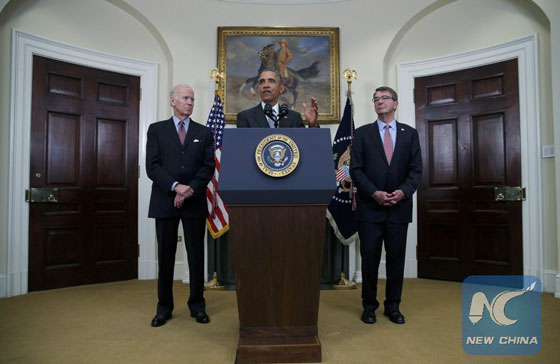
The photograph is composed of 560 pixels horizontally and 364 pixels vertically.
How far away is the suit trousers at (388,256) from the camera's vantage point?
9.32 feet

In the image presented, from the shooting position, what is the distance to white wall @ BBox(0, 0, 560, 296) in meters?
4.37

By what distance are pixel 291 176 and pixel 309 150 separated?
0.54 feet

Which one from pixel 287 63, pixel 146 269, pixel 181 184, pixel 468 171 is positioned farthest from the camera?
pixel 287 63

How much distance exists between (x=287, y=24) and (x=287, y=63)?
0.49 m

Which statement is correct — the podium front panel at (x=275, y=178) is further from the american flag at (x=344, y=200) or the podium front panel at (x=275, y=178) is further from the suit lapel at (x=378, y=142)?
the american flag at (x=344, y=200)

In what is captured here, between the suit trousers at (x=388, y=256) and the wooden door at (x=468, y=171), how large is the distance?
1.94 meters

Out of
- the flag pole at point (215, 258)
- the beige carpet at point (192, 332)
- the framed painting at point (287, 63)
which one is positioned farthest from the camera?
the framed painting at point (287, 63)

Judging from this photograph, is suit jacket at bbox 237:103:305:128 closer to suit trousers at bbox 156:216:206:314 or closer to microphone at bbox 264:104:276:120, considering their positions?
microphone at bbox 264:104:276:120

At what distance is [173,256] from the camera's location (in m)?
2.84

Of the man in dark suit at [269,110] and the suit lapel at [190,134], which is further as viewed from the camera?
the suit lapel at [190,134]

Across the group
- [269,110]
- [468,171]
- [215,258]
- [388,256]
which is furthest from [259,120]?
[468,171]

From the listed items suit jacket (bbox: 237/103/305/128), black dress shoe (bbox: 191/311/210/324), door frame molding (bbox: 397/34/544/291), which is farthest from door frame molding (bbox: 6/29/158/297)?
door frame molding (bbox: 397/34/544/291)

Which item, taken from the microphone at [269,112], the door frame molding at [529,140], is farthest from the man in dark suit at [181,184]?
the door frame molding at [529,140]

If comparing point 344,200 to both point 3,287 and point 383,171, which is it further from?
point 3,287
